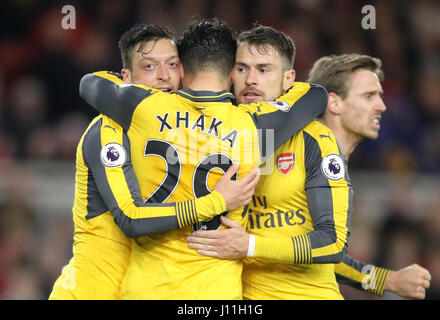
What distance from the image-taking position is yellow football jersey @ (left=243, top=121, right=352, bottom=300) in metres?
3.48

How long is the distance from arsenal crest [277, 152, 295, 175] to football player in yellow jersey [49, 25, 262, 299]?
0.32m

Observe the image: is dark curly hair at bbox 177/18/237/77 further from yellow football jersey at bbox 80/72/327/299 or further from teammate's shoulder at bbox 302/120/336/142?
teammate's shoulder at bbox 302/120/336/142

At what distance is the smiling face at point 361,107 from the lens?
4.20 metres

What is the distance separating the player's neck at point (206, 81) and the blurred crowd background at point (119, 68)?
3729 mm

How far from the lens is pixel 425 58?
28.6 feet

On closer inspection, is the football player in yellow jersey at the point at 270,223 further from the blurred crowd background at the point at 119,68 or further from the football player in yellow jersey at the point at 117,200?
the blurred crowd background at the point at 119,68

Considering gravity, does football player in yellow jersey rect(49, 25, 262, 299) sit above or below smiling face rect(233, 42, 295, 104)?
below

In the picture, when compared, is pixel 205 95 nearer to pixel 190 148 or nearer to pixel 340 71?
pixel 190 148

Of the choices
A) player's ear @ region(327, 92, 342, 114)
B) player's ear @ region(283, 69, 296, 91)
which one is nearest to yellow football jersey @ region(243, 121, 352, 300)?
player's ear @ region(283, 69, 296, 91)

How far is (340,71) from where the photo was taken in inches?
168

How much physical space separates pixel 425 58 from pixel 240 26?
253 centimetres

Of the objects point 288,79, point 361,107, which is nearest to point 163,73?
point 288,79
